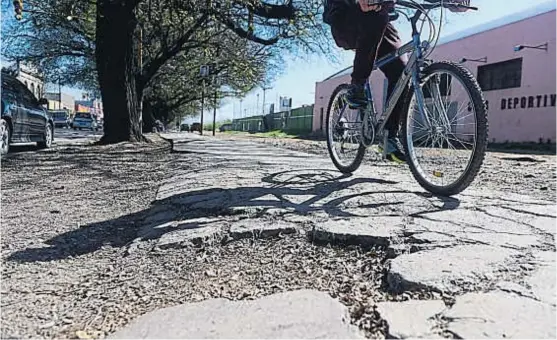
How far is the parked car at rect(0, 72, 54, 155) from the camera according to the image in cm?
796

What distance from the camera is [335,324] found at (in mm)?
1443

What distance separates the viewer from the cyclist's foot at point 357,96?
3820 mm

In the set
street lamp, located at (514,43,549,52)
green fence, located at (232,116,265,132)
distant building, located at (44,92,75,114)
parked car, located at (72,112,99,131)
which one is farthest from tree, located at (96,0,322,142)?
distant building, located at (44,92,75,114)

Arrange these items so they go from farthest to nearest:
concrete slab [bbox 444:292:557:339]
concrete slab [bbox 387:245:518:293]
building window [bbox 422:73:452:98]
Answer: building window [bbox 422:73:452:98] → concrete slab [bbox 387:245:518:293] → concrete slab [bbox 444:292:557:339]

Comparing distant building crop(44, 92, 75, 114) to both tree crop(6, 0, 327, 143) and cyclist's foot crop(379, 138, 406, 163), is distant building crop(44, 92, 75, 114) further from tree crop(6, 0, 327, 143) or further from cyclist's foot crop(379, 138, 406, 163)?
cyclist's foot crop(379, 138, 406, 163)

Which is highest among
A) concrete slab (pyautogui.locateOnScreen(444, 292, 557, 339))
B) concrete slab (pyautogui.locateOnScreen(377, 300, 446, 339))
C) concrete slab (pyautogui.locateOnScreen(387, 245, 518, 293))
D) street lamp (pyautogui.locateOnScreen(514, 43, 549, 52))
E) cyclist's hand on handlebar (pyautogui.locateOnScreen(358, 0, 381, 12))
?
street lamp (pyautogui.locateOnScreen(514, 43, 549, 52))

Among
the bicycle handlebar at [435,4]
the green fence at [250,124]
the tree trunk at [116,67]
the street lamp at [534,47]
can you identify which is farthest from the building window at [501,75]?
the green fence at [250,124]

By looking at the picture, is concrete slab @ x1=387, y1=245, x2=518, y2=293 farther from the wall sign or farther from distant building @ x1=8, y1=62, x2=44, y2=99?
the wall sign

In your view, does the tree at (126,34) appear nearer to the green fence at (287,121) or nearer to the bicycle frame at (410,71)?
the bicycle frame at (410,71)

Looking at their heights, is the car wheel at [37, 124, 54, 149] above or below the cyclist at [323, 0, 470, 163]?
below

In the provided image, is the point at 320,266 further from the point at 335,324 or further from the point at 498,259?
the point at 498,259

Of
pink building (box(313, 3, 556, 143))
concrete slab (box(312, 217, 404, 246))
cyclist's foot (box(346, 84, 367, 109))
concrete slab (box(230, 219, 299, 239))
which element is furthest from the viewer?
pink building (box(313, 3, 556, 143))

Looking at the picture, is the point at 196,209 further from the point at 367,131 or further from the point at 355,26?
the point at 355,26

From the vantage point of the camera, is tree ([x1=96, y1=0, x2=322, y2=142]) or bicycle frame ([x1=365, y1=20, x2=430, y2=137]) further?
tree ([x1=96, y1=0, x2=322, y2=142])
